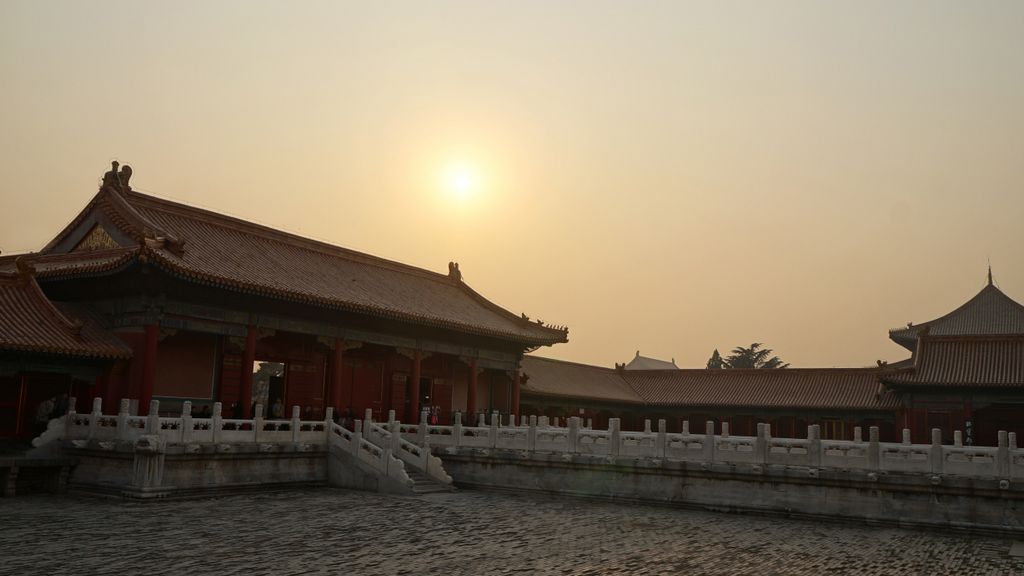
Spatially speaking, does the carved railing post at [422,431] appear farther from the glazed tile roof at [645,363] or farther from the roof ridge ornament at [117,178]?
the glazed tile roof at [645,363]

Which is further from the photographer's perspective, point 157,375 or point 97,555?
point 157,375

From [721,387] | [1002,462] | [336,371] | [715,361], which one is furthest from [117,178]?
[715,361]

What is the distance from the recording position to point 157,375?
24.3 m

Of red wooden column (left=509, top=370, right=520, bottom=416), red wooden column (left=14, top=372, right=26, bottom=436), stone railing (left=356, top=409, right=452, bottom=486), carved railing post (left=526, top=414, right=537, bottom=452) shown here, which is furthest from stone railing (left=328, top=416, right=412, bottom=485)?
red wooden column (left=509, top=370, right=520, bottom=416)

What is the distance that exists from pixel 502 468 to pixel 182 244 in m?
10.3

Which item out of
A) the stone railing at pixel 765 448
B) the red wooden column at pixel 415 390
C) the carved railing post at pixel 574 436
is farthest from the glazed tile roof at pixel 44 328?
the carved railing post at pixel 574 436

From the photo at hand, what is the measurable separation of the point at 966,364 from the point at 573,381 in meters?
18.0

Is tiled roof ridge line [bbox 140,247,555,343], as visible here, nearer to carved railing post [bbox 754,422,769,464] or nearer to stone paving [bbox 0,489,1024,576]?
stone paving [bbox 0,489,1024,576]

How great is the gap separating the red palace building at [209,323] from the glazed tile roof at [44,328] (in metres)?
0.05

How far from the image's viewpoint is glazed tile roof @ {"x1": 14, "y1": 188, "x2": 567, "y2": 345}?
2345cm

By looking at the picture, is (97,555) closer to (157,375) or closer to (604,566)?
(604,566)

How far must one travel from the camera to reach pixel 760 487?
69.6ft

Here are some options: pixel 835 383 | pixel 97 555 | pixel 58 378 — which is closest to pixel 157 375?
pixel 58 378

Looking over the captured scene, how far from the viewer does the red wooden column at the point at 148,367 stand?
22281 mm
